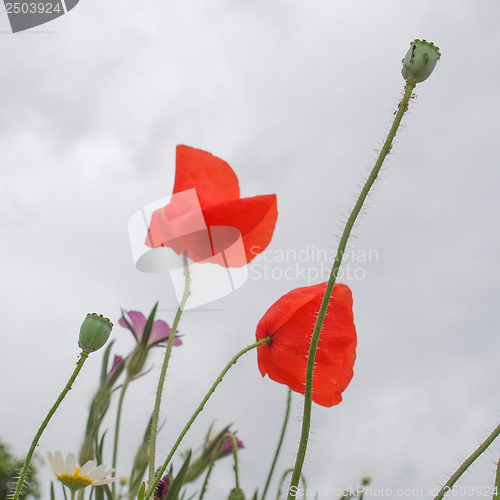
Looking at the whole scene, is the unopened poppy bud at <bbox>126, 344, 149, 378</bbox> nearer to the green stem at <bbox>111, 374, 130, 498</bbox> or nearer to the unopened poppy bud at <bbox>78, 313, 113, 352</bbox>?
the green stem at <bbox>111, 374, 130, 498</bbox>

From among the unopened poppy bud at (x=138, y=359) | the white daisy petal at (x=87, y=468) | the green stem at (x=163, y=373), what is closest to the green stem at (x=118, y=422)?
the unopened poppy bud at (x=138, y=359)

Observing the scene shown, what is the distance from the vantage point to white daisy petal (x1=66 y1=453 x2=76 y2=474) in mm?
756

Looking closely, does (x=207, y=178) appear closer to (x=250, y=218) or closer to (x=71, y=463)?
(x=250, y=218)

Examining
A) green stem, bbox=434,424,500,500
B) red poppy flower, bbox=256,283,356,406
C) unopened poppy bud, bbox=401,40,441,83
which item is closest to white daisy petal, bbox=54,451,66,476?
red poppy flower, bbox=256,283,356,406

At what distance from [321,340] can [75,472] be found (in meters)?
0.36

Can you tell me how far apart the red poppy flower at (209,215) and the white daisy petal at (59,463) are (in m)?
0.35

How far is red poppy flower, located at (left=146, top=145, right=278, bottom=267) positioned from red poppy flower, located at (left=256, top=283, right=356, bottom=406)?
2.8 inches

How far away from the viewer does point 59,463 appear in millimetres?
770

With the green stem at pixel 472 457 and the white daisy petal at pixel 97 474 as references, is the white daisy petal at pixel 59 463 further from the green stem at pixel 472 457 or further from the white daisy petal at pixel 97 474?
the green stem at pixel 472 457

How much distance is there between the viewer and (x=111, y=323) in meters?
0.56

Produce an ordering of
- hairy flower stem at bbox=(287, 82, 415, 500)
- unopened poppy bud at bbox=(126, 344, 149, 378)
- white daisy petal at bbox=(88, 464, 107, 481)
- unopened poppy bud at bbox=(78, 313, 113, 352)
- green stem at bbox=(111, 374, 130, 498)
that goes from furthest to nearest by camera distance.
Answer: unopened poppy bud at bbox=(126, 344, 149, 378), green stem at bbox=(111, 374, 130, 498), white daisy petal at bbox=(88, 464, 107, 481), unopened poppy bud at bbox=(78, 313, 113, 352), hairy flower stem at bbox=(287, 82, 415, 500)

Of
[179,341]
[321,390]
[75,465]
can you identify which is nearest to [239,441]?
[179,341]

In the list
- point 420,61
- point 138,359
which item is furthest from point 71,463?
point 420,61

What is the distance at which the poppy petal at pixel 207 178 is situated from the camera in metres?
0.58
